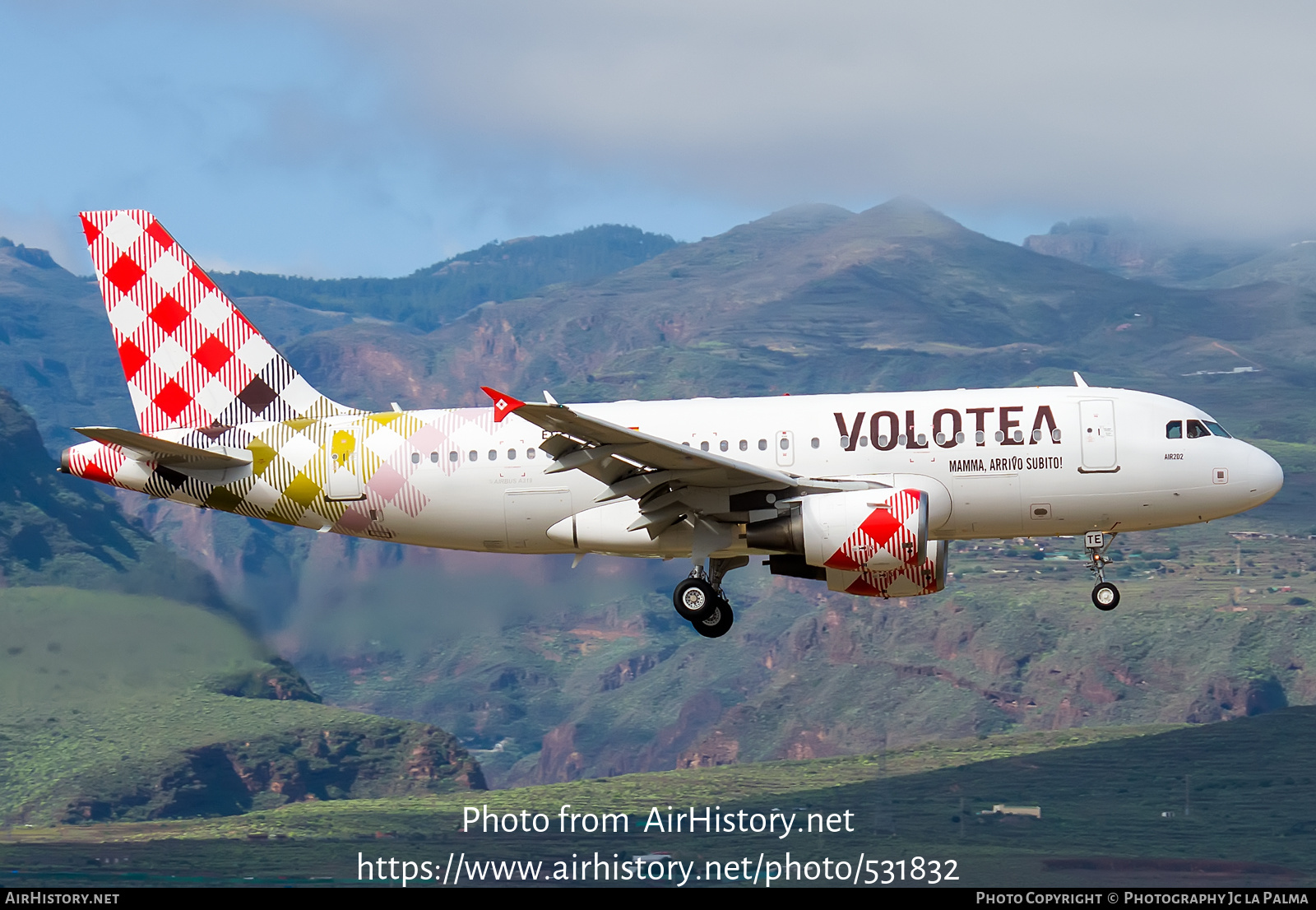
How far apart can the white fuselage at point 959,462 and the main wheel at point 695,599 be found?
2.91 feet

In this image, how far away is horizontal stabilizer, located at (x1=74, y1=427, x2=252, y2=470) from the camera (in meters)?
43.3

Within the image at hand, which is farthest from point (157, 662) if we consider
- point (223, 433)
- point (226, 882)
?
point (223, 433)

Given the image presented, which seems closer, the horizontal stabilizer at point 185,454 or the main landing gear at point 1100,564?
the horizontal stabilizer at point 185,454

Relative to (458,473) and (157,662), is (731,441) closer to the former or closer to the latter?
(458,473)

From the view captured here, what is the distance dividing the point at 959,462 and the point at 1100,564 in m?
5.04

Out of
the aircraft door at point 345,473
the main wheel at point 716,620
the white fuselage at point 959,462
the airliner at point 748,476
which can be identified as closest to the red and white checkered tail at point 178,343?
the airliner at point 748,476

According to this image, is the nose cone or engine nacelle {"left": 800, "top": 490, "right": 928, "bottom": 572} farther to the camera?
the nose cone

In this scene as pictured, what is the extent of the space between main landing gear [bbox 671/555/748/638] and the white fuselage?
86 centimetres

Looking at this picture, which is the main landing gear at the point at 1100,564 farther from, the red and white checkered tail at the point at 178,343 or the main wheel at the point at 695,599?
the red and white checkered tail at the point at 178,343

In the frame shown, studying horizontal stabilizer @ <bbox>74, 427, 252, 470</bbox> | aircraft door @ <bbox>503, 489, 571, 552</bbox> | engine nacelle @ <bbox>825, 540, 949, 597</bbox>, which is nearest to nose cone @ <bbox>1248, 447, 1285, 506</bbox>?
engine nacelle @ <bbox>825, 540, 949, 597</bbox>

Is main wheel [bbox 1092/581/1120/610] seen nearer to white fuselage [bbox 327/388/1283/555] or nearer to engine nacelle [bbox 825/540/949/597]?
white fuselage [bbox 327/388/1283/555]

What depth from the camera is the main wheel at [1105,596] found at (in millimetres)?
43312

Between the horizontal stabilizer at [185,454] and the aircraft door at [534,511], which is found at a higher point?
the horizontal stabilizer at [185,454]

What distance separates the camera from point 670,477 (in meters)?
41.2
